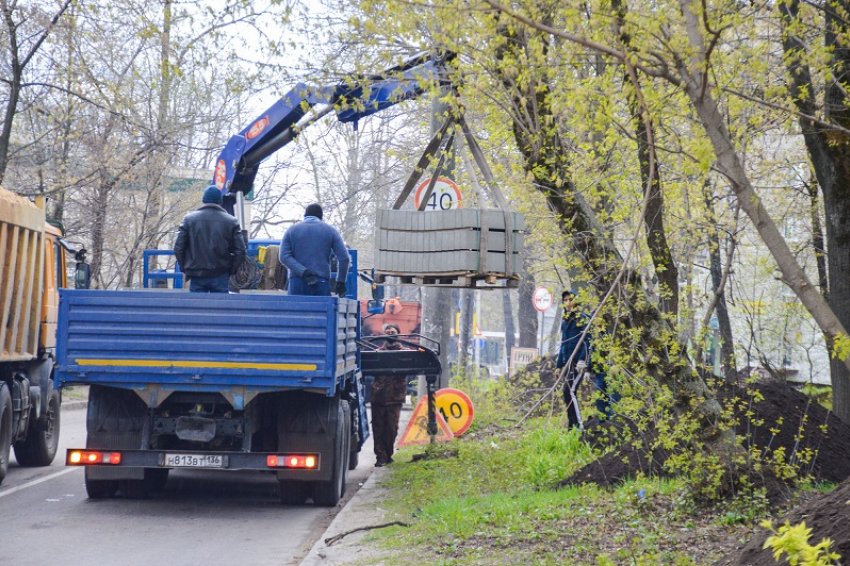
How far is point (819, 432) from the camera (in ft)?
30.5

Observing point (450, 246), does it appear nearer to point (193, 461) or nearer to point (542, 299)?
point (193, 461)

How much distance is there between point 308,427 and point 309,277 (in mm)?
Answer: 1754

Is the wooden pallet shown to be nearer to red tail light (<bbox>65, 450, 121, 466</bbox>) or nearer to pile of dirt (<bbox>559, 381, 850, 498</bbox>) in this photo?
pile of dirt (<bbox>559, 381, 850, 498</bbox>)

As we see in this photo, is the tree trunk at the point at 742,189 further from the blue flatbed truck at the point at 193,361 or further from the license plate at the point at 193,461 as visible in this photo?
the license plate at the point at 193,461

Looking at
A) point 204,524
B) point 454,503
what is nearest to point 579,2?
point 454,503

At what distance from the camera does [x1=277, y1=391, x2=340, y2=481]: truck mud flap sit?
9797 millimetres

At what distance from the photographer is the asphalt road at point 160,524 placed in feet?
25.1

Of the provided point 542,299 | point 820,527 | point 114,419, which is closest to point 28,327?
point 114,419

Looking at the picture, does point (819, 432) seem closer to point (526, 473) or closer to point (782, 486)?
point (782, 486)

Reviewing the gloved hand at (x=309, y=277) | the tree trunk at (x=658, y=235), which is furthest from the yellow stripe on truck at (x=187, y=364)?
the tree trunk at (x=658, y=235)

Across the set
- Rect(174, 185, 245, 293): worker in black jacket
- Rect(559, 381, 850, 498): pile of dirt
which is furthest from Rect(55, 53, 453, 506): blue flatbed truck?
Rect(559, 381, 850, 498): pile of dirt

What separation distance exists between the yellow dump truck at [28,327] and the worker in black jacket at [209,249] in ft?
7.65

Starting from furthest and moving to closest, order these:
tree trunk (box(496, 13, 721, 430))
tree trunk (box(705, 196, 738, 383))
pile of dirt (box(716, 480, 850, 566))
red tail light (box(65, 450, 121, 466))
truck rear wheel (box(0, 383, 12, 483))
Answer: tree trunk (box(705, 196, 738, 383)) → truck rear wheel (box(0, 383, 12, 483)) → red tail light (box(65, 450, 121, 466)) → tree trunk (box(496, 13, 721, 430)) → pile of dirt (box(716, 480, 850, 566))

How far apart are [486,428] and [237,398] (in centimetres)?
756
